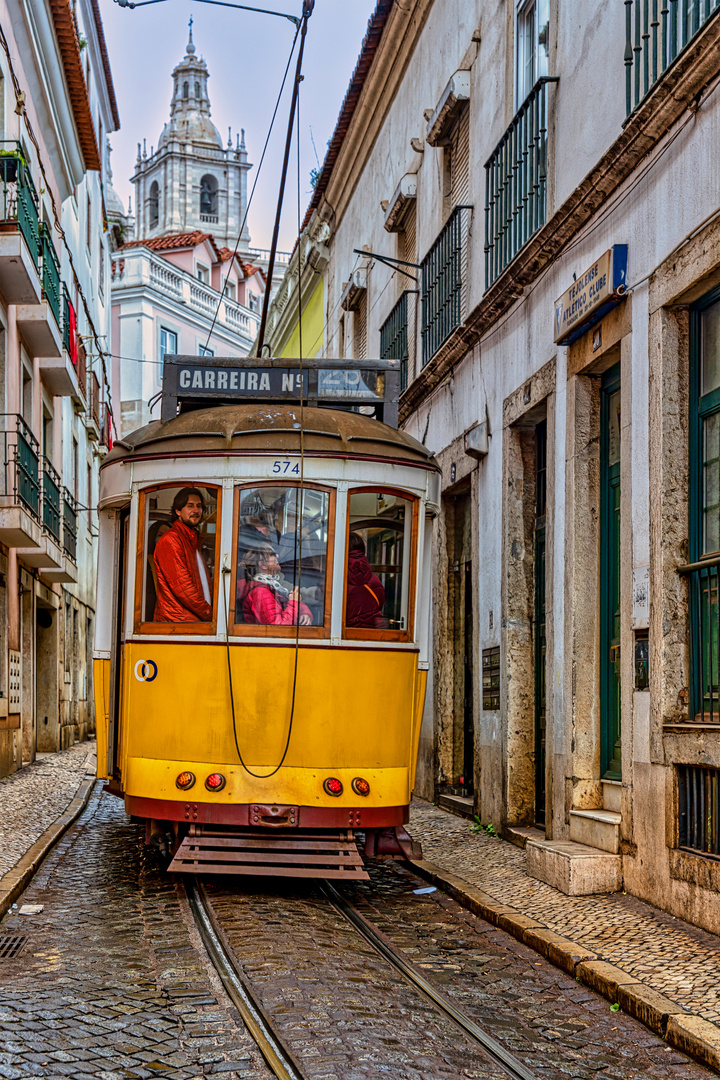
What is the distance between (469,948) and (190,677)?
2307mm

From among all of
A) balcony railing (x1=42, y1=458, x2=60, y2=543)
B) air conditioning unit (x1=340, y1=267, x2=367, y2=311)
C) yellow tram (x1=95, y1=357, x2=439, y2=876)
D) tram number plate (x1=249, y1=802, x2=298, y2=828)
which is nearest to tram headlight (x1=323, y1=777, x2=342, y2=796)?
yellow tram (x1=95, y1=357, x2=439, y2=876)

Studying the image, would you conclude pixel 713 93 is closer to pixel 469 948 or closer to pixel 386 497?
pixel 386 497

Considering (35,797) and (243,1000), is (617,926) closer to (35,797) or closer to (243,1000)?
(243,1000)

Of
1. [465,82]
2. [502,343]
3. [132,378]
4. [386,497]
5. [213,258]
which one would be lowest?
[386,497]

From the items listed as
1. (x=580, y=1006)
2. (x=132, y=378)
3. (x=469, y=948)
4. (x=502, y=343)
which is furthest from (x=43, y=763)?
(x=132, y=378)

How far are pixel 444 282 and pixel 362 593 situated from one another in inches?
268

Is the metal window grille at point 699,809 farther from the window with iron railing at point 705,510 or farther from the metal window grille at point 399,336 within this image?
the metal window grille at point 399,336

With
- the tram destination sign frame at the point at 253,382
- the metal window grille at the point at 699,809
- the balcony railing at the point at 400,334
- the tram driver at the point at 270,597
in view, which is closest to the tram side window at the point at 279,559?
the tram driver at the point at 270,597

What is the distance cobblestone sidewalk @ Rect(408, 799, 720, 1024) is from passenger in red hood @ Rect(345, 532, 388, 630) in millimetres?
1857

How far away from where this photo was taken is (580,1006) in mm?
5762

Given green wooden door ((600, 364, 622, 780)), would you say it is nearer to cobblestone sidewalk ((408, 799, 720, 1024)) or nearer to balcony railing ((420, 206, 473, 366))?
cobblestone sidewalk ((408, 799, 720, 1024))

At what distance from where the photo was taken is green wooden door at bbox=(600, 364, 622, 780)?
352 inches

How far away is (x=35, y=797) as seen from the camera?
45.1 ft

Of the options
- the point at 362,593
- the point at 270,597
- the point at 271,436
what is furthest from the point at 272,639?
the point at 271,436
